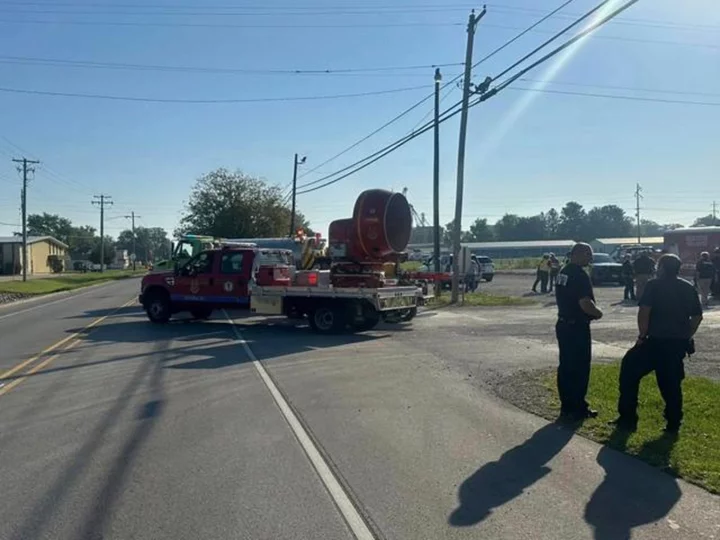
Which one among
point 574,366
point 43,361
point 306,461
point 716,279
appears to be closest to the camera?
point 306,461

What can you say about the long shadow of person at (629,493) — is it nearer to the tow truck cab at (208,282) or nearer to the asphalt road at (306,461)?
the asphalt road at (306,461)

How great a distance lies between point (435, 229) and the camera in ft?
102

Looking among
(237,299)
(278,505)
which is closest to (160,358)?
(237,299)

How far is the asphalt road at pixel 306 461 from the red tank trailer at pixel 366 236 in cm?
576

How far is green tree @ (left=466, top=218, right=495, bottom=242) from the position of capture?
17675 centimetres

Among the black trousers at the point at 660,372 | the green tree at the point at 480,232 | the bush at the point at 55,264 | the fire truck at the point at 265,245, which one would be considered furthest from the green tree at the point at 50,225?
the black trousers at the point at 660,372

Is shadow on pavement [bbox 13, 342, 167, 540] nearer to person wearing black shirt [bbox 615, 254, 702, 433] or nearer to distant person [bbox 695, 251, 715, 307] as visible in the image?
person wearing black shirt [bbox 615, 254, 702, 433]

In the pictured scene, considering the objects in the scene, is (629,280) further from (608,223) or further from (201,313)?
(608,223)

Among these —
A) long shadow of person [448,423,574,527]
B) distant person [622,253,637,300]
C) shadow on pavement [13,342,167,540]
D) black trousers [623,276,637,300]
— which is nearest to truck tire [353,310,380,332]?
shadow on pavement [13,342,167,540]

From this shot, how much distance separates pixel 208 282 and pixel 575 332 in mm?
13565

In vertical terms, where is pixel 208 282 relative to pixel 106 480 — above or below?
above

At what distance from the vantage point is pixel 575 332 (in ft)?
27.2

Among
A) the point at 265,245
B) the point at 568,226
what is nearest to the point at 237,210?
the point at 265,245

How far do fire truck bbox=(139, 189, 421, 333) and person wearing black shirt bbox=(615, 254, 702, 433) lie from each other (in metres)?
9.89
